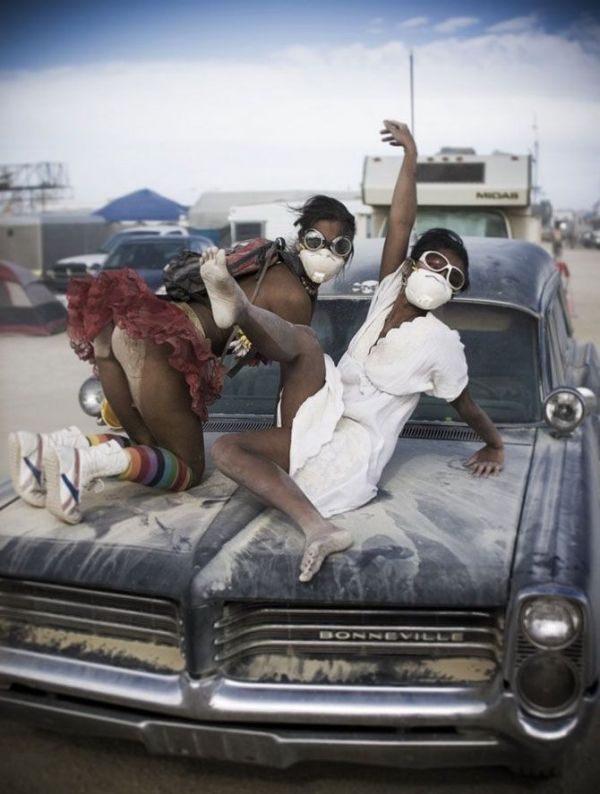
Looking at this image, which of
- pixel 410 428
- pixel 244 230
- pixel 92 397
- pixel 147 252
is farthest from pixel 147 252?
pixel 410 428

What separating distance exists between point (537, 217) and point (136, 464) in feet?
32.5

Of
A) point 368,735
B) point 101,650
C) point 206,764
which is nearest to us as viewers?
point 368,735

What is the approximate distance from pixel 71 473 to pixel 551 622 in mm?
1530

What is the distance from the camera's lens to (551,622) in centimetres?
279

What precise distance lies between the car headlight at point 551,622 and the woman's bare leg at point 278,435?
1.87 feet

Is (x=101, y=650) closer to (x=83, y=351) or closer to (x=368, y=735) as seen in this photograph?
(x=368, y=735)

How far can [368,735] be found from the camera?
9.45ft

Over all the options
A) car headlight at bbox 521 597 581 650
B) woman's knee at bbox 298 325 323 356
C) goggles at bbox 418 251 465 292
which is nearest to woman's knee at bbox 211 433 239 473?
woman's knee at bbox 298 325 323 356

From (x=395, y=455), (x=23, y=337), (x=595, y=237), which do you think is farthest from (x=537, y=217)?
(x=595, y=237)

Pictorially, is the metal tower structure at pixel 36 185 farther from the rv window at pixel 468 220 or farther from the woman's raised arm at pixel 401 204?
the woman's raised arm at pixel 401 204

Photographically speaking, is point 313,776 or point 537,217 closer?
point 313,776

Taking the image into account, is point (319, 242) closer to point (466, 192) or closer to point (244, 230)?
point (466, 192)

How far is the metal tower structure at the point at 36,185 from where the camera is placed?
146 feet

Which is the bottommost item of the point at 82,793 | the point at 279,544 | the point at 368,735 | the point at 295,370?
the point at 82,793
